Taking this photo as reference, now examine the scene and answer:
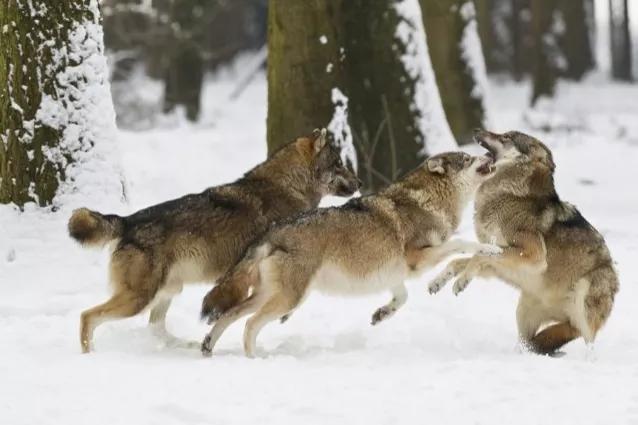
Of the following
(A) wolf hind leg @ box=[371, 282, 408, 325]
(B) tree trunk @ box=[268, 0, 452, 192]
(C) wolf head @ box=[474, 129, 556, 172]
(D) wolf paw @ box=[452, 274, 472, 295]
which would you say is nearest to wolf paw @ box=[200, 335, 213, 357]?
(A) wolf hind leg @ box=[371, 282, 408, 325]

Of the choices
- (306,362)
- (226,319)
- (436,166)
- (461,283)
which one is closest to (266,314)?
(226,319)

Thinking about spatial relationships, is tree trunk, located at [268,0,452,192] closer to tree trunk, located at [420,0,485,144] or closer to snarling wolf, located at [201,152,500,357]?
tree trunk, located at [420,0,485,144]

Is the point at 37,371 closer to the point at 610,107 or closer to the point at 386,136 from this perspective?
the point at 386,136

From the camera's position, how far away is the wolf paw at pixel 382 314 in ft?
26.2

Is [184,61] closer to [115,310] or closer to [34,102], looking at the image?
[34,102]

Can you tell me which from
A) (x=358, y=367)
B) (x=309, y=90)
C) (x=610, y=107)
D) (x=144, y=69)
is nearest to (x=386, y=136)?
(x=309, y=90)

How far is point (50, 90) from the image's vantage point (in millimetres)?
9539

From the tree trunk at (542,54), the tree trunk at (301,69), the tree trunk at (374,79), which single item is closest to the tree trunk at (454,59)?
the tree trunk at (374,79)

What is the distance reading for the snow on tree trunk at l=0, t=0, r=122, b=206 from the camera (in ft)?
31.0

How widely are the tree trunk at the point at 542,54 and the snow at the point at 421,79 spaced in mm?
19601

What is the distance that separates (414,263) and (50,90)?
368cm

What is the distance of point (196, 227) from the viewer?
7648 millimetres

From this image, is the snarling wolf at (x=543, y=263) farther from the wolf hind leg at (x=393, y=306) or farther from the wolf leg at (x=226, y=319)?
the wolf leg at (x=226, y=319)

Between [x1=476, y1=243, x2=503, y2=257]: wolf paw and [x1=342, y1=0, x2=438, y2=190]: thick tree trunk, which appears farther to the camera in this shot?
[x1=342, y1=0, x2=438, y2=190]: thick tree trunk
